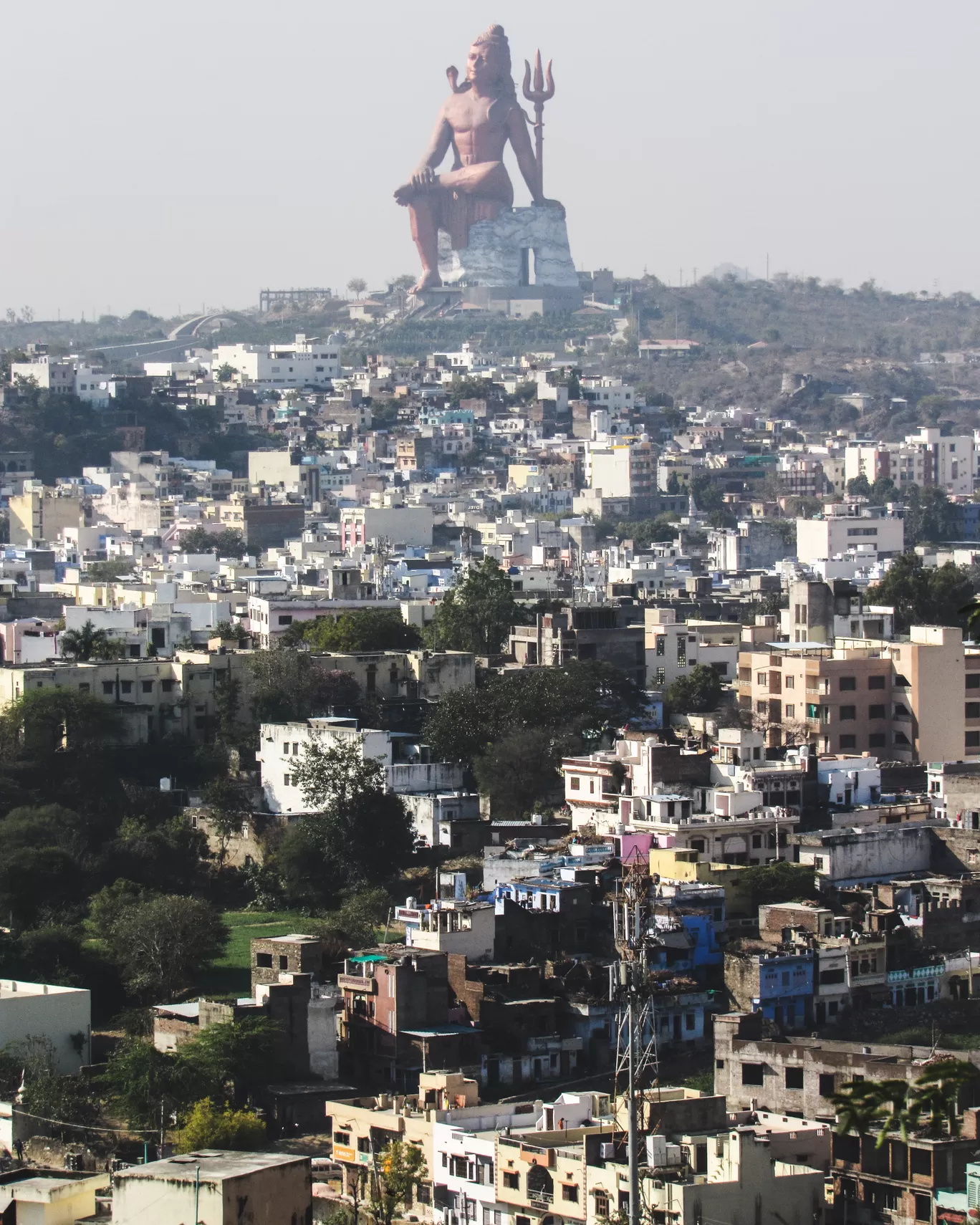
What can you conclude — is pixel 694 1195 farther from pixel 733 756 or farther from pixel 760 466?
pixel 760 466

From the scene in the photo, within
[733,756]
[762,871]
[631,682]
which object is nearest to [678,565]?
[631,682]

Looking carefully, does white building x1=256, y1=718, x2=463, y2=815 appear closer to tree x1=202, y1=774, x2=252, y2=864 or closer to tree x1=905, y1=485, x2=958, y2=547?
tree x1=202, y1=774, x2=252, y2=864

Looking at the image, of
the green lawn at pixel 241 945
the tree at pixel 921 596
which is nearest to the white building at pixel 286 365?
the tree at pixel 921 596

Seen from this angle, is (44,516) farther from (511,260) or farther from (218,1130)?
(511,260)

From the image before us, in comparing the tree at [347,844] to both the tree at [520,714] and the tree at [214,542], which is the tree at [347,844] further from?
the tree at [214,542]

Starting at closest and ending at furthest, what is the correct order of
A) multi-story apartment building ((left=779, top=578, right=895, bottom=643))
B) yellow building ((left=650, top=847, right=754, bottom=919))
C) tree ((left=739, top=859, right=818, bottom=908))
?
yellow building ((left=650, top=847, right=754, bottom=919)) < tree ((left=739, top=859, right=818, bottom=908)) < multi-story apartment building ((left=779, top=578, right=895, bottom=643))

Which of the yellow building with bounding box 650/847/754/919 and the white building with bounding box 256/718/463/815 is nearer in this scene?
the yellow building with bounding box 650/847/754/919

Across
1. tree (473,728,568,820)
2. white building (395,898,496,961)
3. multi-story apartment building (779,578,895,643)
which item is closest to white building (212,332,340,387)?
multi-story apartment building (779,578,895,643)
